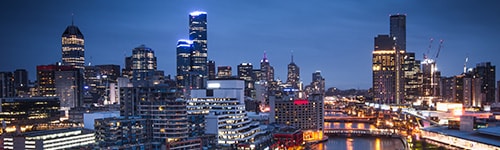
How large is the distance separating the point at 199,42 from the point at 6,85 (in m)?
58.5

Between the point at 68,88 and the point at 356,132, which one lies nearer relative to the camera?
the point at 356,132

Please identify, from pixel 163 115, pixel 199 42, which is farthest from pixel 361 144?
pixel 199 42

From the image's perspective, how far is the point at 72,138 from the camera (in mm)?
64750

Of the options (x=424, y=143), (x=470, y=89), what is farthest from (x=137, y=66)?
(x=470, y=89)

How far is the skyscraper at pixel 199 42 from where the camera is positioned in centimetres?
15525

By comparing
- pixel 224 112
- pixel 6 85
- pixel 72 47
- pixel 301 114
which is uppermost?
pixel 72 47

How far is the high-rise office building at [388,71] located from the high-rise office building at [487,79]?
2622 centimetres

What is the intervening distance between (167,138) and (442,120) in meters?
53.1

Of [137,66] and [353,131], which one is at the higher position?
[137,66]

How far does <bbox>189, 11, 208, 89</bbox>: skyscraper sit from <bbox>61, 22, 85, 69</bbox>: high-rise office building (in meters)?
32.9

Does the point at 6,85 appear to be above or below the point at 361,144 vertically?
above

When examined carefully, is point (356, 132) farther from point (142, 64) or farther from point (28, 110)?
point (28, 110)

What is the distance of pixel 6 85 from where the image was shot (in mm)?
122125

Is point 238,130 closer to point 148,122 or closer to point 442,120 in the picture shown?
point 148,122
